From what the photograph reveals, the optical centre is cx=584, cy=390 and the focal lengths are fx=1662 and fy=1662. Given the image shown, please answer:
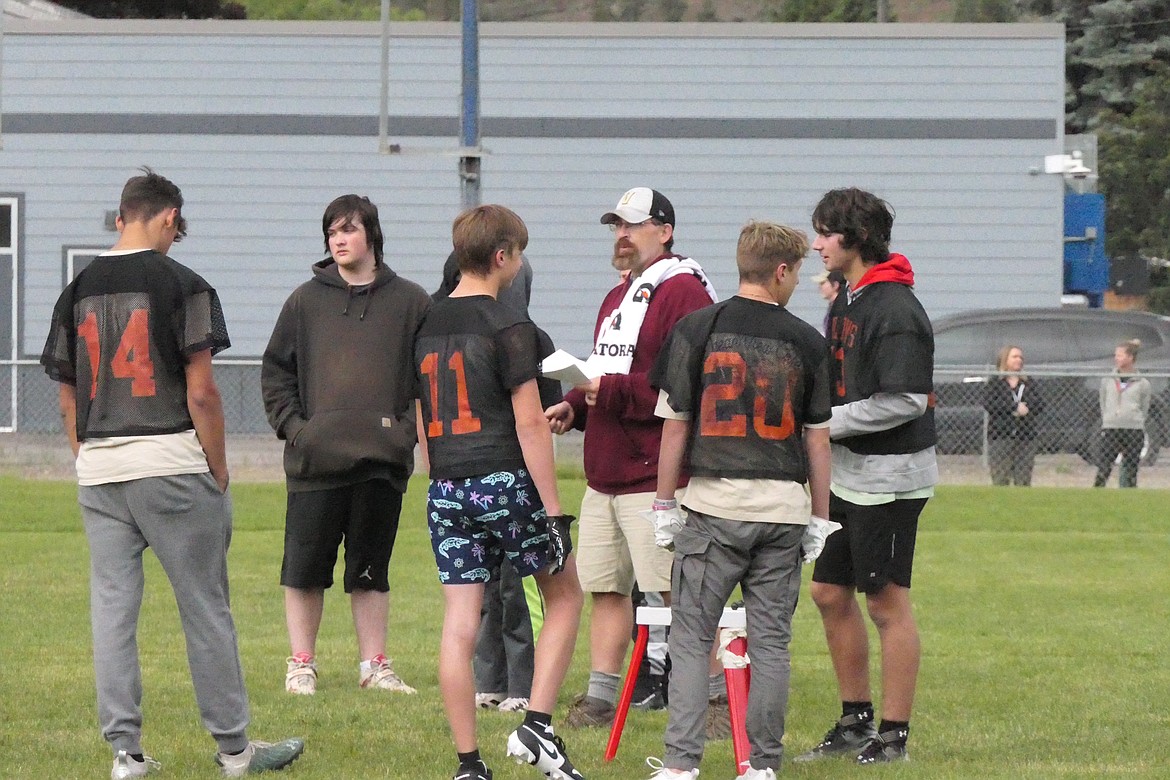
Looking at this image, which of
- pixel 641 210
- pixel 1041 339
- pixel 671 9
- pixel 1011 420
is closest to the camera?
Result: pixel 641 210

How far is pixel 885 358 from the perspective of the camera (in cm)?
577

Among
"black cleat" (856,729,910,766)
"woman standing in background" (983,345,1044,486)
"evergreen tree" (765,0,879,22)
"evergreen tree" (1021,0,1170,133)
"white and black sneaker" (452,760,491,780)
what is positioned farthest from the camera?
"evergreen tree" (765,0,879,22)

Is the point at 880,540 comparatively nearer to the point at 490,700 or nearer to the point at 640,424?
the point at 640,424

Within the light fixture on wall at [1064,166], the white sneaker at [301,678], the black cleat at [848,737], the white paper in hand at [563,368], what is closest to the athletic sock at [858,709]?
the black cleat at [848,737]

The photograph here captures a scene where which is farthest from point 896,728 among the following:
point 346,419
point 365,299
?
point 365,299

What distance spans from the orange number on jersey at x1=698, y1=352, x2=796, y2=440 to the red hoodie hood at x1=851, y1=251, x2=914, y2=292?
783mm

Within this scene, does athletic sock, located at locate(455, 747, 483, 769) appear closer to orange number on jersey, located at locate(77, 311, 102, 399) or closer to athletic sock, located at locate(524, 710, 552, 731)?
athletic sock, located at locate(524, 710, 552, 731)

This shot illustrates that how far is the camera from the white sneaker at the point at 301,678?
7.05 metres

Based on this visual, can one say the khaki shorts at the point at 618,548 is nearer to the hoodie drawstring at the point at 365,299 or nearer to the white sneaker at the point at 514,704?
the white sneaker at the point at 514,704

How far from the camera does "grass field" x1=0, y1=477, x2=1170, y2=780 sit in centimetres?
584

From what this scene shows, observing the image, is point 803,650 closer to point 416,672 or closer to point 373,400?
point 416,672

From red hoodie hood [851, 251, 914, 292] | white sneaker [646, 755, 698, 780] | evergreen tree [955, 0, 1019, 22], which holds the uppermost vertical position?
evergreen tree [955, 0, 1019, 22]

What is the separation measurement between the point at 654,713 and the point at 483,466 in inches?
79.9

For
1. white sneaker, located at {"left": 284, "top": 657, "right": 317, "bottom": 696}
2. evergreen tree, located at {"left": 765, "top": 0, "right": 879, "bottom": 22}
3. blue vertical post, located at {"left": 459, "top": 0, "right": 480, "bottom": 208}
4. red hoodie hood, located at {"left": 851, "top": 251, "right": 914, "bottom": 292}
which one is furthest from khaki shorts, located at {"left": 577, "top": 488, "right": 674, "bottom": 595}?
evergreen tree, located at {"left": 765, "top": 0, "right": 879, "bottom": 22}
